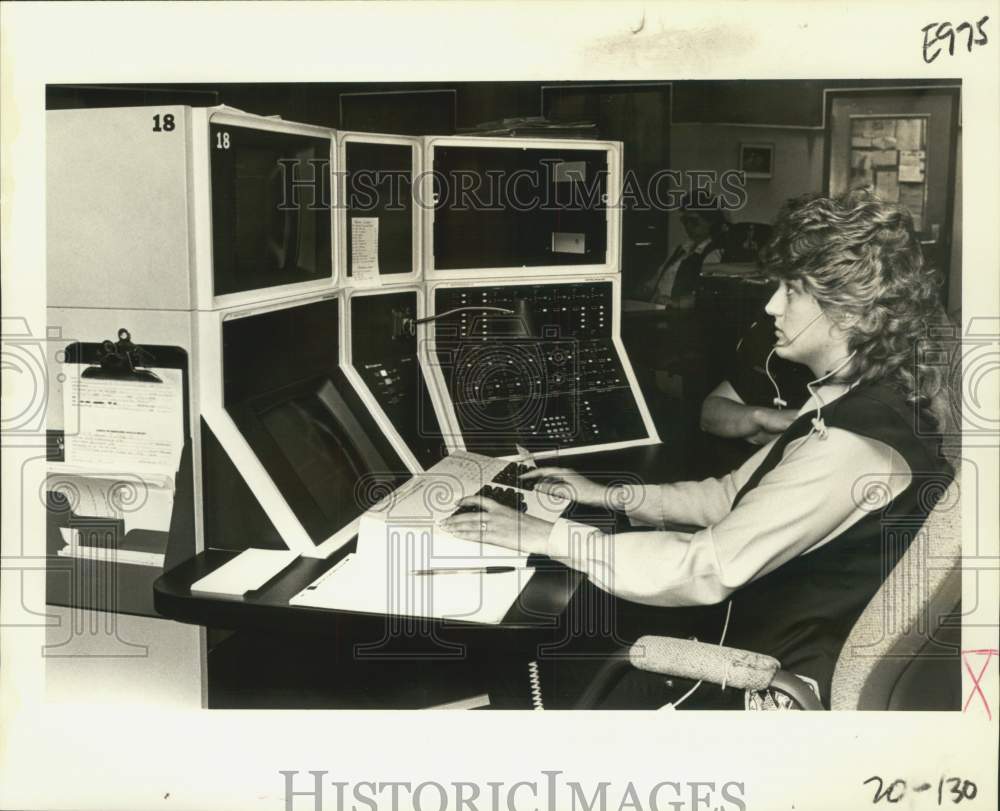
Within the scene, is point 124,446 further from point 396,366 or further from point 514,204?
point 514,204

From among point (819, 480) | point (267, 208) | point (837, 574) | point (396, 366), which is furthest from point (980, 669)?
point (267, 208)

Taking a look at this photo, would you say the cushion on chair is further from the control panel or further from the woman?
the control panel

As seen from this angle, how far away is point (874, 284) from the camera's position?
1748 millimetres

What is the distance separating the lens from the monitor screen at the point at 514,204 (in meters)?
1.85

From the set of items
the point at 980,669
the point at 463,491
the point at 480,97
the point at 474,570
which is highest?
the point at 480,97

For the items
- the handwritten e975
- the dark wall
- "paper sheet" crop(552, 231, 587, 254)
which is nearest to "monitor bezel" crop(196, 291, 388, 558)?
the dark wall

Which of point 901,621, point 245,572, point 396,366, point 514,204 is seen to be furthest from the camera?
point 396,366

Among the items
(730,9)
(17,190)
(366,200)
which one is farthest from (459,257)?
(17,190)

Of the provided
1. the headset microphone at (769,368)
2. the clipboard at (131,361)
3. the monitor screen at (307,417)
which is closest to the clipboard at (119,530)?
the clipboard at (131,361)

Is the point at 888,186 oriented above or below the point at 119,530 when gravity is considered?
above

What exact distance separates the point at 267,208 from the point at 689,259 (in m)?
0.81

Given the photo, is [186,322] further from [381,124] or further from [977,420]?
[977,420]

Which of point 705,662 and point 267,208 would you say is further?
point 267,208

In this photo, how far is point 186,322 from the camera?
1.61 metres
